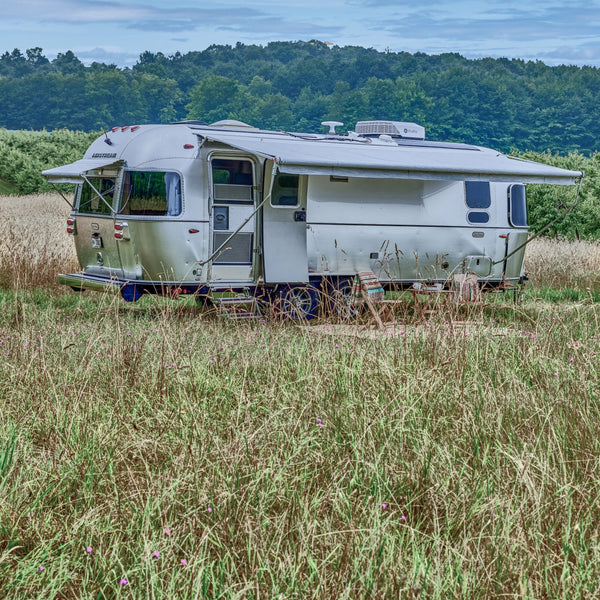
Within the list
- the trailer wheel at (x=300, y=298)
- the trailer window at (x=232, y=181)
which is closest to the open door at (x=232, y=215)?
the trailer window at (x=232, y=181)

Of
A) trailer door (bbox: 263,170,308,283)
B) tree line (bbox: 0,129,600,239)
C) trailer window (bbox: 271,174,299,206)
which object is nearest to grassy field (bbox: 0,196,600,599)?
trailer door (bbox: 263,170,308,283)

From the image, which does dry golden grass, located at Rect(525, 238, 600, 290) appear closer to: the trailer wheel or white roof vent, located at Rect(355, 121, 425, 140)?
white roof vent, located at Rect(355, 121, 425, 140)

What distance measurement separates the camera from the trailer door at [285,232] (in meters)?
11.5

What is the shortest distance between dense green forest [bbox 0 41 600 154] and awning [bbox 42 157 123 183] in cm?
6902

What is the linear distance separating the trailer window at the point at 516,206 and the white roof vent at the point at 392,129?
1709 millimetres

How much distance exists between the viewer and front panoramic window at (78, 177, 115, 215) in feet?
38.2

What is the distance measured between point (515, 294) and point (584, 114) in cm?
7855

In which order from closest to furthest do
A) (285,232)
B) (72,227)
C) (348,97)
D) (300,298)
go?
1. (285,232)
2. (300,298)
3. (72,227)
4. (348,97)

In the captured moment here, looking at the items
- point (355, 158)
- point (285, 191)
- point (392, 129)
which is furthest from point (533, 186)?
point (355, 158)

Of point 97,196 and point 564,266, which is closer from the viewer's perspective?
point 97,196

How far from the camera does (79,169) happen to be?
11.8 m

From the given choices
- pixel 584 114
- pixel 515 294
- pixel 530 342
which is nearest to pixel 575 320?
pixel 530 342

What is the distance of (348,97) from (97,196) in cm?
8333

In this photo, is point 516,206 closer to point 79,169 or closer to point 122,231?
point 122,231
